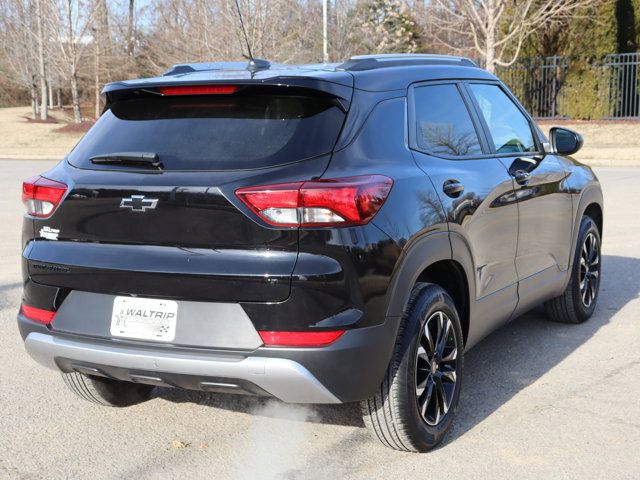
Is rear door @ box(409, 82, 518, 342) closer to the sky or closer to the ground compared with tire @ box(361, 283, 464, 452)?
closer to the sky

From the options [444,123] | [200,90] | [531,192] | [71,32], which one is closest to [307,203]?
[200,90]

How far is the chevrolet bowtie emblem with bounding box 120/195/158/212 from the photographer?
3520 mm

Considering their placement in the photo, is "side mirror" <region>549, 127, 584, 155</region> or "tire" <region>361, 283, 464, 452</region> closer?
"tire" <region>361, 283, 464, 452</region>

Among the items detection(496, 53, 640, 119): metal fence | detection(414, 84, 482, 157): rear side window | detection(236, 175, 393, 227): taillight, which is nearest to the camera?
detection(236, 175, 393, 227): taillight

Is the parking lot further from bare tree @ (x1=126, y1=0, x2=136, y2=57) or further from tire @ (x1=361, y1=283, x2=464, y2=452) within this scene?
bare tree @ (x1=126, y1=0, x2=136, y2=57)

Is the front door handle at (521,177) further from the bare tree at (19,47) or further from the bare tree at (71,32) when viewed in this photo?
the bare tree at (19,47)

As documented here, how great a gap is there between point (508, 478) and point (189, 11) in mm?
34556

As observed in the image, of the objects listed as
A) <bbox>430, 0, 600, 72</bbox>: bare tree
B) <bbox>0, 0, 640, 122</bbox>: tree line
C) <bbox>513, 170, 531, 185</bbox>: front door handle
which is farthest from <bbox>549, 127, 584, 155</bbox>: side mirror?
<bbox>430, 0, 600, 72</bbox>: bare tree

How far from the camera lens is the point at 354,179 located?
345cm

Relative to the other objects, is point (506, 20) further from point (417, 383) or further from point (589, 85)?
Result: point (417, 383)

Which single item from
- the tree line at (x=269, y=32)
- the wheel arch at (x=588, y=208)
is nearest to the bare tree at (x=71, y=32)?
the tree line at (x=269, y=32)

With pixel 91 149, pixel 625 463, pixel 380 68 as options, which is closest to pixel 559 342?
pixel 625 463

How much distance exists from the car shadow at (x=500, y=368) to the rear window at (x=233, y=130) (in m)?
1.52

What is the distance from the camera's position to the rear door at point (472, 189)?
13.5ft
